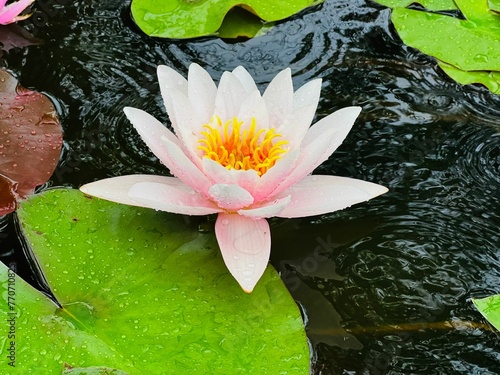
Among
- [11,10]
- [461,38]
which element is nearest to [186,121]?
[11,10]

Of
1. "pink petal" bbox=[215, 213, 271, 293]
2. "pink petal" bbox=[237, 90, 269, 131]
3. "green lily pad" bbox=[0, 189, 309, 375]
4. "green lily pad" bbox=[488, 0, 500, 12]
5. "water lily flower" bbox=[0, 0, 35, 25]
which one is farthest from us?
"green lily pad" bbox=[488, 0, 500, 12]

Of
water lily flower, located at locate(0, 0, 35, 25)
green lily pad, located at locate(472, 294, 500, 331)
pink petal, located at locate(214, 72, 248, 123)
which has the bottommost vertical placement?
green lily pad, located at locate(472, 294, 500, 331)

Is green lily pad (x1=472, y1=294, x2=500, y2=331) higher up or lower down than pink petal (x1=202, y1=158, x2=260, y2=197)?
lower down

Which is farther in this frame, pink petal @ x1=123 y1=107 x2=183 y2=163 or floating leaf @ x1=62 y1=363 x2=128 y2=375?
pink petal @ x1=123 y1=107 x2=183 y2=163

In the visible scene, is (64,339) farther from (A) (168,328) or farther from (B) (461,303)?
(B) (461,303)

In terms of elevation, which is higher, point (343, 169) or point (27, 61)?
A: point (27, 61)

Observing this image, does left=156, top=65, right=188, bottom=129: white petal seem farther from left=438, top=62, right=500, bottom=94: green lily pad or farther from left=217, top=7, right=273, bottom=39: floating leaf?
left=438, top=62, right=500, bottom=94: green lily pad

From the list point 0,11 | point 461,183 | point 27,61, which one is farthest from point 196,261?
point 0,11

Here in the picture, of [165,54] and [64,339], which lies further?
[165,54]

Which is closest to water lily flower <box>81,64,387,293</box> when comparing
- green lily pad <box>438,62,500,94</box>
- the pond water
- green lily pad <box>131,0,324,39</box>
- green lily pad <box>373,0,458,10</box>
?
the pond water
